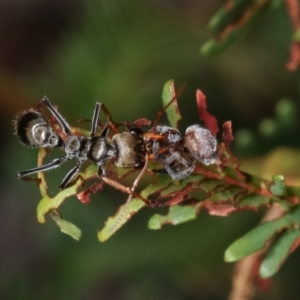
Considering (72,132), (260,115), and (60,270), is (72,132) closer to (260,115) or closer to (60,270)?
(60,270)

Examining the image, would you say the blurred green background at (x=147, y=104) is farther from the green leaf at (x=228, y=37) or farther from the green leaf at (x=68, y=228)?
the green leaf at (x=68, y=228)

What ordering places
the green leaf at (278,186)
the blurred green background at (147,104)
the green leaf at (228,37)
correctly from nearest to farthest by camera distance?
1. the green leaf at (278,186)
2. the green leaf at (228,37)
3. the blurred green background at (147,104)

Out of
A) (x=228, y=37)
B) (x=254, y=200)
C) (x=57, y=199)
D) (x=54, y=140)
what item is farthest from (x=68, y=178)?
(x=228, y=37)

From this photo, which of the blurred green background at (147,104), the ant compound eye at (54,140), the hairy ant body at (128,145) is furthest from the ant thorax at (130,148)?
the blurred green background at (147,104)

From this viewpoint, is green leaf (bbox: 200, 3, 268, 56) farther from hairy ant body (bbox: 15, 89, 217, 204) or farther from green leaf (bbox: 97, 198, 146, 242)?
green leaf (bbox: 97, 198, 146, 242)

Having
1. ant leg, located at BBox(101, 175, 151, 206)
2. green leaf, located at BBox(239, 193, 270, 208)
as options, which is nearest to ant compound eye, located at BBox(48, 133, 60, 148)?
ant leg, located at BBox(101, 175, 151, 206)

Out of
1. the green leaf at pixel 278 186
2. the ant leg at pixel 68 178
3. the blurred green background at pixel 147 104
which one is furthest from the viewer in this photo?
the blurred green background at pixel 147 104
